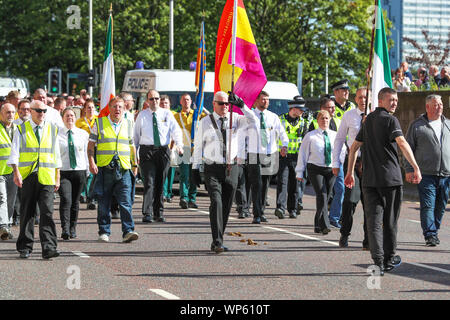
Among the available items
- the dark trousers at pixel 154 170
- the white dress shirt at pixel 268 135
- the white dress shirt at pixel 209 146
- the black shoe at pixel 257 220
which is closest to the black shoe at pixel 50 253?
the white dress shirt at pixel 209 146

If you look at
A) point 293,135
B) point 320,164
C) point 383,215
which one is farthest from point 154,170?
point 383,215

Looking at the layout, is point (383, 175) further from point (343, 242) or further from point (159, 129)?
point (159, 129)

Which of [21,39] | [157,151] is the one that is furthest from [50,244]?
[21,39]

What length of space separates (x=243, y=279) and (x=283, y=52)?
125 ft

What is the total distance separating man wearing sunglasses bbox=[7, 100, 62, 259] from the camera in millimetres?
11453

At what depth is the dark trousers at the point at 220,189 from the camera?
465 inches

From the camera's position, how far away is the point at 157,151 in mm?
15594

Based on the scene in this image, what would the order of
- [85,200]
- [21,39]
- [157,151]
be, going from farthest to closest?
[21,39]
[85,200]
[157,151]

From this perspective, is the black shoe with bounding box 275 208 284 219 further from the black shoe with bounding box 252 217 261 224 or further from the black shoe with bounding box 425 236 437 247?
the black shoe with bounding box 425 236 437 247

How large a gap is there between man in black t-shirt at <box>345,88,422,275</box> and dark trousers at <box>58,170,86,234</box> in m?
4.33

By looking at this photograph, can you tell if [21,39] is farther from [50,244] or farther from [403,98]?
[50,244]

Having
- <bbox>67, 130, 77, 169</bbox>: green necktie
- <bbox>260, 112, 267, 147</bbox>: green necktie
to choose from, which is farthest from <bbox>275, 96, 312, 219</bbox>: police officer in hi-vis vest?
<bbox>67, 130, 77, 169</bbox>: green necktie

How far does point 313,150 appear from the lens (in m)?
14.4

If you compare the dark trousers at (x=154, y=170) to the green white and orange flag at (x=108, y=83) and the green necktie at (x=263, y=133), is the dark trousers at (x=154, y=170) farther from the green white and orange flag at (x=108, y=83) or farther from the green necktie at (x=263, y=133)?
the green white and orange flag at (x=108, y=83)
